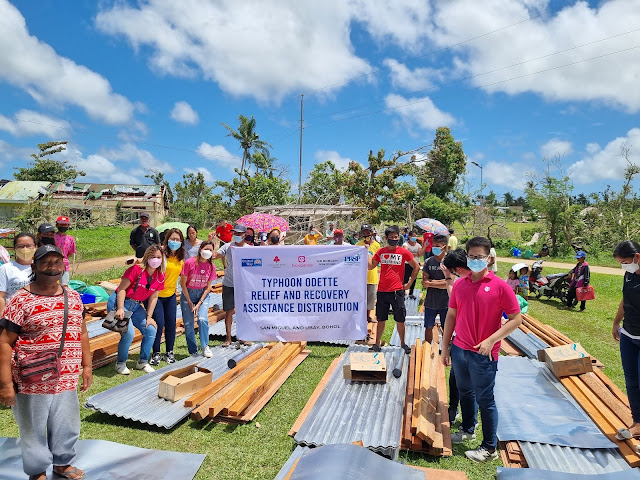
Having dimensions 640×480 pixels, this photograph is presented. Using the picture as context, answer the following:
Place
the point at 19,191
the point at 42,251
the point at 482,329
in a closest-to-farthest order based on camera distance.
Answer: the point at 42,251 < the point at 482,329 < the point at 19,191

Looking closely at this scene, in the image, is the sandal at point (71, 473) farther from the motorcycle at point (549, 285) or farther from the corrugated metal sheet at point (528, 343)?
the motorcycle at point (549, 285)

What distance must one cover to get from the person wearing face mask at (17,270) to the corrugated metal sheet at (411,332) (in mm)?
5347

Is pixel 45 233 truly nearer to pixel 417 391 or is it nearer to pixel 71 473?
pixel 71 473

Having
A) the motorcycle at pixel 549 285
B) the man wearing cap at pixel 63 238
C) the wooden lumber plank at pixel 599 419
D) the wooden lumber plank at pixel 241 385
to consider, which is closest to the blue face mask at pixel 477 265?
the wooden lumber plank at pixel 599 419

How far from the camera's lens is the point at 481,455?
3.73 m

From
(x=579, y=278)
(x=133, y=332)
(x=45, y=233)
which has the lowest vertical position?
(x=133, y=332)

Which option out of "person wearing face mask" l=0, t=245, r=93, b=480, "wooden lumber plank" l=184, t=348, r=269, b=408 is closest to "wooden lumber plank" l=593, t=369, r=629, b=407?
"wooden lumber plank" l=184, t=348, r=269, b=408

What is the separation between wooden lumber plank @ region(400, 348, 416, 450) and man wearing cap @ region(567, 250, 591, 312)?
7.02 meters

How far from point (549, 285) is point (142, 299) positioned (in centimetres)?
1113

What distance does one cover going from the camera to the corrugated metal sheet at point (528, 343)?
655 cm

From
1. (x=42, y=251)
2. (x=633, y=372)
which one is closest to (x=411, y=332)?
(x=633, y=372)

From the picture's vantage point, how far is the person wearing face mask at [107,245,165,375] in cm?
536

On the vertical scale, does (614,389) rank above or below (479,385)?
below

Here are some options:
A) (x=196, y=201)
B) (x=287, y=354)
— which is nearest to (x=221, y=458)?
(x=287, y=354)
